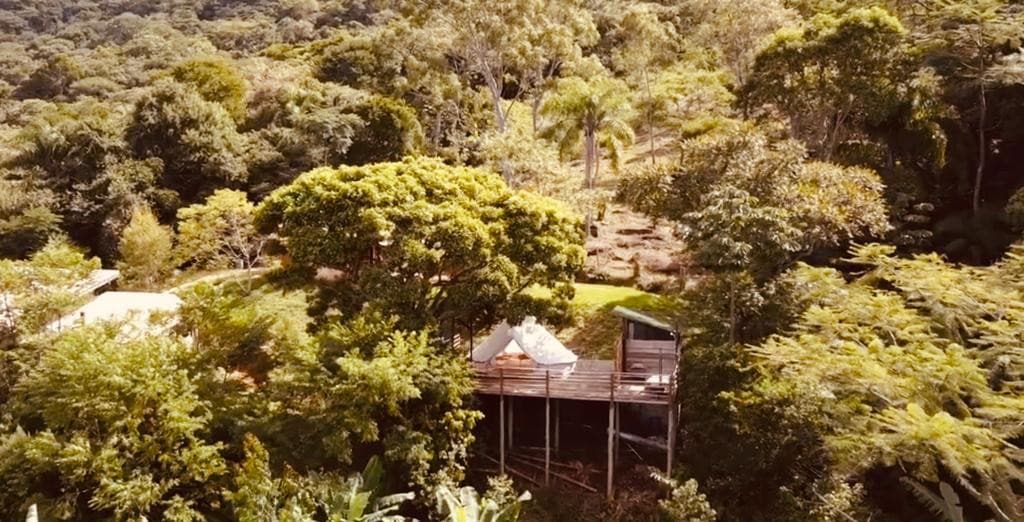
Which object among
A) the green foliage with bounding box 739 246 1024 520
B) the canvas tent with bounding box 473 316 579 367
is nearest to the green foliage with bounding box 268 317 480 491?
the canvas tent with bounding box 473 316 579 367

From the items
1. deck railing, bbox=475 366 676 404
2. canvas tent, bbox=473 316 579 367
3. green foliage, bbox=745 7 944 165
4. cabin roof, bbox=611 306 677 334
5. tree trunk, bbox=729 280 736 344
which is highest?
green foliage, bbox=745 7 944 165

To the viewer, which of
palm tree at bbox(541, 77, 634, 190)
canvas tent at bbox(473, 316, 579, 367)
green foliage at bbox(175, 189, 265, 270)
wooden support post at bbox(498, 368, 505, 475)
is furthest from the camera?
palm tree at bbox(541, 77, 634, 190)

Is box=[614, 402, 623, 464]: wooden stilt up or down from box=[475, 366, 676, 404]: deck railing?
down

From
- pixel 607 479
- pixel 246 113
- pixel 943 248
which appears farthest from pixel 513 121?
pixel 607 479

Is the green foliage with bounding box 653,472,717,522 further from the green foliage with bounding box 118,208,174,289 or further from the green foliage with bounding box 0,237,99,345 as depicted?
the green foliage with bounding box 118,208,174,289

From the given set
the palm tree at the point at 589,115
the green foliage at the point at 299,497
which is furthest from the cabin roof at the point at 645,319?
the palm tree at the point at 589,115

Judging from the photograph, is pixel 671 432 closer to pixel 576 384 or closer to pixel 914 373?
pixel 576 384

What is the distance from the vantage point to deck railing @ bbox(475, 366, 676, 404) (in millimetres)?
18328

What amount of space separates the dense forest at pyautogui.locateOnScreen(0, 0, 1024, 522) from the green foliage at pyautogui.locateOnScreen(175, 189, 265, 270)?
0.46 feet

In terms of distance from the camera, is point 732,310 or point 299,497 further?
point 732,310

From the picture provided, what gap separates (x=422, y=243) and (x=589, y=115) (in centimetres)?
1318

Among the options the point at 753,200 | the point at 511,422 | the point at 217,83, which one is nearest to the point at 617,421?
the point at 511,422

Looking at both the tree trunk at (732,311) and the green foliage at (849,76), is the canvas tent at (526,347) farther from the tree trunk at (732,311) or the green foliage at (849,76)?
the green foliage at (849,76)

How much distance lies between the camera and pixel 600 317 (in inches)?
982
